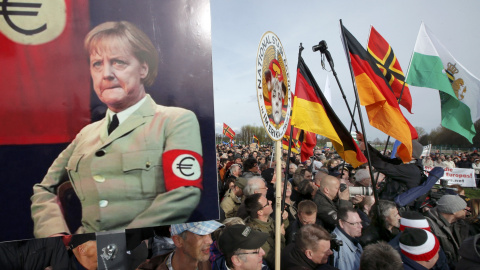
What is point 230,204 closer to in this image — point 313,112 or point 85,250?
point 313,112

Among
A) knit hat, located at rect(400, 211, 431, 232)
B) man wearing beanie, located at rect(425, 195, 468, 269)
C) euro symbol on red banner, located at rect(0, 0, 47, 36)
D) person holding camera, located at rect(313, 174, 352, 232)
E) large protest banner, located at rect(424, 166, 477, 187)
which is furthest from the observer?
large protest banner, located at rect(424, 166, 477, 187)

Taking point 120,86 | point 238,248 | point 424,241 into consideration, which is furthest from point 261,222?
point 120,86

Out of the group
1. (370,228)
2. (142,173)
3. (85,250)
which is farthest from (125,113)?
(370,228)

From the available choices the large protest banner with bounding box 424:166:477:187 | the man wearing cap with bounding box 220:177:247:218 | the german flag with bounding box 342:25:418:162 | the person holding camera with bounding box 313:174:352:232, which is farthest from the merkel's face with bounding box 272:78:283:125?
the large protest banner with bounding box 424:166:477:187

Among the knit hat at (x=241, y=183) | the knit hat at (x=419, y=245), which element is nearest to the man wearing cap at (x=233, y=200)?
the knit hat at (x=241, y=183)

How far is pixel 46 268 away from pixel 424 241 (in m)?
3.46

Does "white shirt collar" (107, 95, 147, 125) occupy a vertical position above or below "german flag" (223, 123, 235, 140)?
above

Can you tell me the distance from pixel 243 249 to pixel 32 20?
2214 mm

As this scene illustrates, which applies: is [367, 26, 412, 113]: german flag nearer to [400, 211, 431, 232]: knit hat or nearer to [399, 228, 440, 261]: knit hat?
[400, 211, 431, 232]: knit hat

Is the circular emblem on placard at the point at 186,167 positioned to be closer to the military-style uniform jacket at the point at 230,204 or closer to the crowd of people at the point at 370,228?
the crowd of people at the point at 370,228

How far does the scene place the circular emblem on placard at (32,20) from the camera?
5.06 feet

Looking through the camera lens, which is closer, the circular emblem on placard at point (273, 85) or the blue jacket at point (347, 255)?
the circular emblem on placard at point (273, 85)

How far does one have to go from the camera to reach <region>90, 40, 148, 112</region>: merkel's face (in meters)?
1.70

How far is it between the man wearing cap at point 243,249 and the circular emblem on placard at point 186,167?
0.96 m
